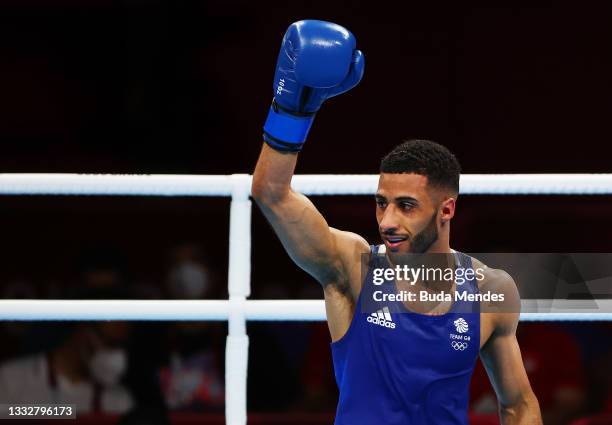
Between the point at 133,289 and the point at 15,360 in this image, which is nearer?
the point at 15,360

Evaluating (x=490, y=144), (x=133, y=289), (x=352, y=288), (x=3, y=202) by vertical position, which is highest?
(x=490, y=144)

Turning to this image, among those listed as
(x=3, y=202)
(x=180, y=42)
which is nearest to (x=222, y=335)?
(x=3, y=202)

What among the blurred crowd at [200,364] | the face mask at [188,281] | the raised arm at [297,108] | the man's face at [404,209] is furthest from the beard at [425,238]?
the face mask at [188,281]

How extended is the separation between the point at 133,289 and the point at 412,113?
1967 millimetres

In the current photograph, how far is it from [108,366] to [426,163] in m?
2.14

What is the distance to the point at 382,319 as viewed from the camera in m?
1.99

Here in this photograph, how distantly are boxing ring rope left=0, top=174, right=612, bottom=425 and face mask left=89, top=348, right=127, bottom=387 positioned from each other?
4.48ft

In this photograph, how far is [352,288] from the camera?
2029mm

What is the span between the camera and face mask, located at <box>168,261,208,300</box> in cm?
441

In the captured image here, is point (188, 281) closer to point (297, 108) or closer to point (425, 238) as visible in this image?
Answer: point (425, 238)

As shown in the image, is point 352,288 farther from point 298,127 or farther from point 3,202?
point 3,202

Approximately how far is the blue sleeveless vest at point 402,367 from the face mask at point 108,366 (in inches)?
73.8

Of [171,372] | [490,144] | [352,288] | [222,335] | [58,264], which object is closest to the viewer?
[352,288]

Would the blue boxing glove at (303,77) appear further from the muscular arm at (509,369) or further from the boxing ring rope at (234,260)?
the muscular arm at (509,369)
